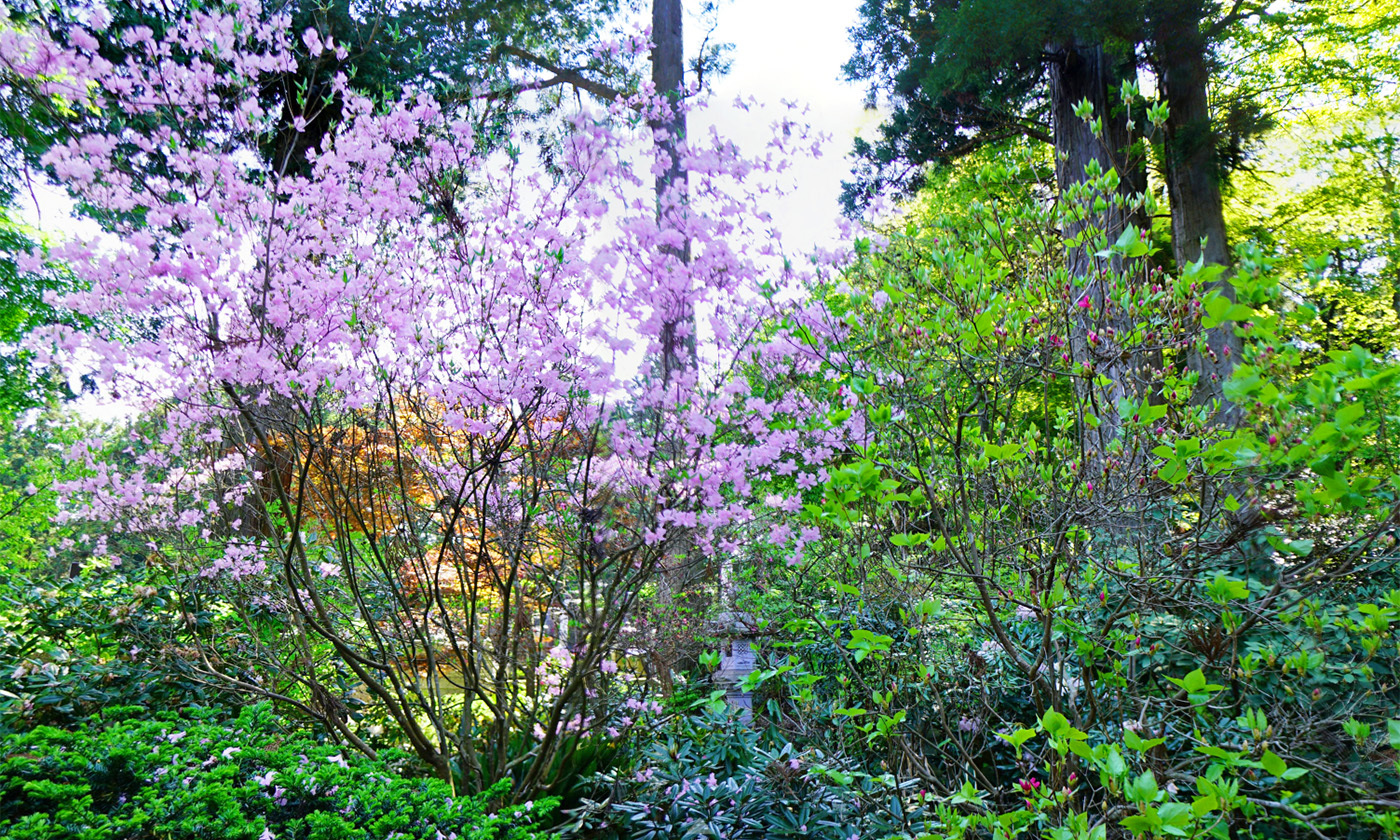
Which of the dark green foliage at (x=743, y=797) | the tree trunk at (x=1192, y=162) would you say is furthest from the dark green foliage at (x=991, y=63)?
the dark green foliage at (x=743, y=797)

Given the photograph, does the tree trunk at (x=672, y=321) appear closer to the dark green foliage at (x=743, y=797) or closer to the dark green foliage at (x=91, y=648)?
the dark green foliage at (x=743, y=797)

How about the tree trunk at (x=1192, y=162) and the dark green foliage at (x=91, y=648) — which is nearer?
the dark green foliage at (x=91, y=648)

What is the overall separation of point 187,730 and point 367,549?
2.21 meters

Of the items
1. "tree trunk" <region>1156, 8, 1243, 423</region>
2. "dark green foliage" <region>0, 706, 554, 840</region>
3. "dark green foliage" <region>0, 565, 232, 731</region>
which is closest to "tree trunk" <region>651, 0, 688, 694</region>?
"dark green foliage" <region>0, 706, 554, 840</region>

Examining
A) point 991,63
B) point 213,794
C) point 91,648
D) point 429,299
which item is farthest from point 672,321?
point 991,63

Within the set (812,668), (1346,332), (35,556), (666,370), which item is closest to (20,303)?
(35,556)

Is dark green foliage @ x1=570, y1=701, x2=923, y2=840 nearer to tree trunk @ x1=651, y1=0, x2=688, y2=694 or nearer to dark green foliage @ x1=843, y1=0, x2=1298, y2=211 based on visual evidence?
tree trunk @ x1=651, y1=0, x2=688, y2=694

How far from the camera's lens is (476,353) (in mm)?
3422

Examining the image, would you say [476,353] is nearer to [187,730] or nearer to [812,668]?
[187,730]

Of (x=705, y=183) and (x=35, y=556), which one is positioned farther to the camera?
(x=35, y=556)

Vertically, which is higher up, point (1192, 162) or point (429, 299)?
point (1192, 162)

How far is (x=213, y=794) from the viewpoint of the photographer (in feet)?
7.63

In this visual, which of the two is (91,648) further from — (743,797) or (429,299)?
(743,797)

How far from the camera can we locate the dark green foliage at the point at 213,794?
2.24 meters
